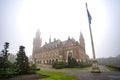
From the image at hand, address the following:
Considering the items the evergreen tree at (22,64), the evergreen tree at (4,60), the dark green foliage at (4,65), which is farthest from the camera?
the evergreen tree at (22,64)

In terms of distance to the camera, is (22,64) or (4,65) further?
(22,64)

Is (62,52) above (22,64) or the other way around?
above

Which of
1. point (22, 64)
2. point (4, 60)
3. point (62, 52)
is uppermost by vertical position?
point (62, 52)

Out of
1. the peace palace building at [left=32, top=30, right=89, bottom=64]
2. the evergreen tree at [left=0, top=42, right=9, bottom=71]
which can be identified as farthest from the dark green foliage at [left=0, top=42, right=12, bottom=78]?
the peace palace building at [left=32, top=30, right=89, bottom=64]

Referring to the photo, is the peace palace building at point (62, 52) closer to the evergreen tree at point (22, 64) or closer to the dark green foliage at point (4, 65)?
the evergreen tree at point (22, 64)

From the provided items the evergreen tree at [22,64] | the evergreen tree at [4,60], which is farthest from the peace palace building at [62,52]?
the evergreen tree at [4,60]

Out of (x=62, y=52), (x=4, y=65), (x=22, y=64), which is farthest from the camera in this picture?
(x=62, y=52)

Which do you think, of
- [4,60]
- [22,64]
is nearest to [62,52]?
[22,64]

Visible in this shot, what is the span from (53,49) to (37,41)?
24.6m

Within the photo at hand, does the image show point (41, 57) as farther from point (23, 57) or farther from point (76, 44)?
point (23, 57)

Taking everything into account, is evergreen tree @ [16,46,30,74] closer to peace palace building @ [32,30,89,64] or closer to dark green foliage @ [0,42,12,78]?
dark green foliage @ [0,42,12,78]

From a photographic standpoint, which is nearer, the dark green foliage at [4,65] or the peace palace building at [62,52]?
the dark green foliage at [4,65]

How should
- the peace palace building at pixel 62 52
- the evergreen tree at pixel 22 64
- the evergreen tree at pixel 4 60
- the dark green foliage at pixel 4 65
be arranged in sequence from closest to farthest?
the dark green foliage at pixel 4 65 < the evergreen tree at pixel 4 60 < the evergreen tree at pixel 22 64 < the peace palace building at pixel 62 52

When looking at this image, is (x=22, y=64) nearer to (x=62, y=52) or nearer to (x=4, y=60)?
(x=4, y=60)
